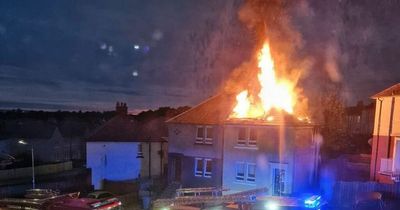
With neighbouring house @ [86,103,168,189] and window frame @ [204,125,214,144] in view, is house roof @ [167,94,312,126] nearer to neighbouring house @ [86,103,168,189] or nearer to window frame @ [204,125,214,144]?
window frame @ [204,125,214,144]

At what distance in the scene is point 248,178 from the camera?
87.7 ft

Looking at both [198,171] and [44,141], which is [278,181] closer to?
[198,171]

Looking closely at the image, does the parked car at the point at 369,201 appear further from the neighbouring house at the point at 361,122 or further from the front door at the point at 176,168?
the neighbouring house at the point at 361,122

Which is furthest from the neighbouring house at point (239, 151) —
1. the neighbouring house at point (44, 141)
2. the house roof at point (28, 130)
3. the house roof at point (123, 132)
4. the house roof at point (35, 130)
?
the house roof at point (35, 130)

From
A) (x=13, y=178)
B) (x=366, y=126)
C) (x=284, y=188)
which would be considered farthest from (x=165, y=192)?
(x=366, y=126)

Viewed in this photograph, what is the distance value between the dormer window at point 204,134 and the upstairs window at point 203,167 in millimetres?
1472

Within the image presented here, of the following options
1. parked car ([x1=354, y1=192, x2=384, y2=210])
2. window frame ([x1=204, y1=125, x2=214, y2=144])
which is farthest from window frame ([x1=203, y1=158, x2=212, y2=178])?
parked car ([x1=354, y1=192, x2=384, y2=210])

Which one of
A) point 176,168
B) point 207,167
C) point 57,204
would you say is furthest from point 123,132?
point 57,204

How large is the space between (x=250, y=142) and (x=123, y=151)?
598 inches

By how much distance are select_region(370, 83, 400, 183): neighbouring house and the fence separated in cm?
209

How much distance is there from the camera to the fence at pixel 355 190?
2083 cm

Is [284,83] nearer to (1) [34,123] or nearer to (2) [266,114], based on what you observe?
(2) [266,114]

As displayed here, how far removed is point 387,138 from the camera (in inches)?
923

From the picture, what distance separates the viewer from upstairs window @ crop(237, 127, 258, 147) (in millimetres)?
26562
